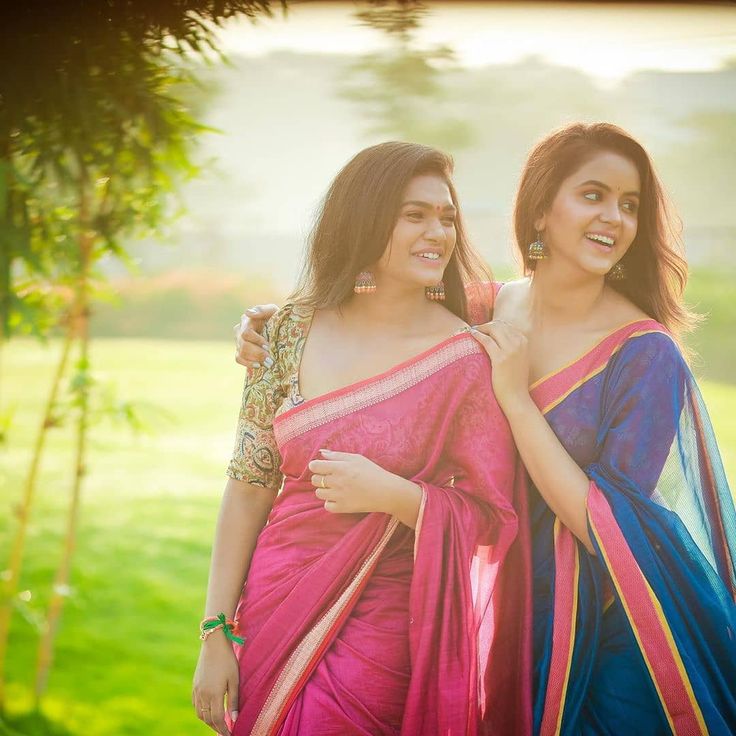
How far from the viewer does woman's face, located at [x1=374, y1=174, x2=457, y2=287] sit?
1648 mm

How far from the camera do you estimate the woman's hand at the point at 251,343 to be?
1773 millimetres

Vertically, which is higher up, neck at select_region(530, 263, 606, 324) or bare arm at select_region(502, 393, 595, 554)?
neck at select_region(530, 263, 606, 324)

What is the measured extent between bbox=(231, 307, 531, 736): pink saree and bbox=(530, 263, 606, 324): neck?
0.70 feet

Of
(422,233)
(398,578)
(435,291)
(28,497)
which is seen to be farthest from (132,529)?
(422,233)

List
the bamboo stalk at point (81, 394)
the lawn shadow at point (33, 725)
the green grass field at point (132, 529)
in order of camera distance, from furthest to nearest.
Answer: the green grass field at point (132, 529)
the lawn shadow at point (33, 725)
the bamboo stalk at point (81, 394)

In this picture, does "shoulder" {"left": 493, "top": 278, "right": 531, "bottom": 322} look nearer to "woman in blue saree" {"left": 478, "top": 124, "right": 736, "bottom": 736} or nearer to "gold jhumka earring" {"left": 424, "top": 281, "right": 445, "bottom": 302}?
"woman in blue saree" {"left": 478, "top": 124, "right": 736, "bottom": 736}

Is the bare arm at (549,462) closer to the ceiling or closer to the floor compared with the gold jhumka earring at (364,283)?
closer to the floor

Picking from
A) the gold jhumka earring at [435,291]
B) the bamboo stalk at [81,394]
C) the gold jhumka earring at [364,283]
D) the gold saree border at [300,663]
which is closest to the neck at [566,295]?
the gold jhumka earring at [435,291]

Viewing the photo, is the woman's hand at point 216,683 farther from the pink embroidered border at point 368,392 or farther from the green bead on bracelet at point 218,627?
the pink embroidered border at point 368,392

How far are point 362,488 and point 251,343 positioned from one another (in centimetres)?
41

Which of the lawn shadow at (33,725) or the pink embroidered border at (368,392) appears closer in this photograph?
the pink embroidered border at (368,392)

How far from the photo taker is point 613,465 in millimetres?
1659

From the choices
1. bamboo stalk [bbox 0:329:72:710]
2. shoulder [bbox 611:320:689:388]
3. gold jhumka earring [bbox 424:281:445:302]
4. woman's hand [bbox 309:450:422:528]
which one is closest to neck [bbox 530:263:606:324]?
shoulder [bbox 611:320:689:388]

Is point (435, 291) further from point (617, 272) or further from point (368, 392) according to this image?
point (617, 272)
